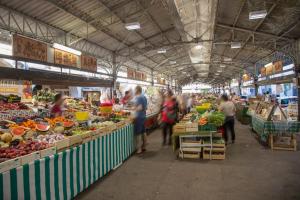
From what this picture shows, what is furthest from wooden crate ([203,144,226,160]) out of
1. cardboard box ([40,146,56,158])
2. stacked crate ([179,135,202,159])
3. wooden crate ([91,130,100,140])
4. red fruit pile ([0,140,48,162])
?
red fruit pile ([0,140,48,162])

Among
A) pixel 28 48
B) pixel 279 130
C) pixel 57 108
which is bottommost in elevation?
pixel 279 130

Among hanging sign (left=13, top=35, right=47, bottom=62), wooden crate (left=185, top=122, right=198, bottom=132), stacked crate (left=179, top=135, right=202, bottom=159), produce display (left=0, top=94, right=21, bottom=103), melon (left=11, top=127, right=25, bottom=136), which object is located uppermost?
hanging sign (left=13, top=35, right=47, bottom=62)

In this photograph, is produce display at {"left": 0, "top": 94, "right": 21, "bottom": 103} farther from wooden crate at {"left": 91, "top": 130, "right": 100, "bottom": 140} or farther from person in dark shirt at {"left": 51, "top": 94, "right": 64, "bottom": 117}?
wooden crate at {"left": 91, "top": 130, "right": 100, "bottom": 140}

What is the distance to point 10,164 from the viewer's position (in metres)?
3.11

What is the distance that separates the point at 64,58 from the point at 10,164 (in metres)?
7.49

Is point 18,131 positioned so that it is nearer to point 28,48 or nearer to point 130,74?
point 28,48

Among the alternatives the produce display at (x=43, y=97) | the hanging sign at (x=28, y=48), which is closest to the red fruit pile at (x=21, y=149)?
the hanging sign at (x=28, y=48)

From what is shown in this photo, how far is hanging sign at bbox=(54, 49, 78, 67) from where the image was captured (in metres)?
9.41

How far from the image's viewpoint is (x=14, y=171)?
3105 mm

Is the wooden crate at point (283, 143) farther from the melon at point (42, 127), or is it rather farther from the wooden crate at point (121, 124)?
the melon at point (42, 127)

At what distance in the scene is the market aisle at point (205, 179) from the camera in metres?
4.37

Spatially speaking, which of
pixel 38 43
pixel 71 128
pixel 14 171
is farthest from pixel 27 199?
pixel 38 43

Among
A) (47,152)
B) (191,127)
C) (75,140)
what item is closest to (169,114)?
(191,127)

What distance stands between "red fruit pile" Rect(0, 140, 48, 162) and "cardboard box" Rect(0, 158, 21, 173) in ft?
Result: 0.38
